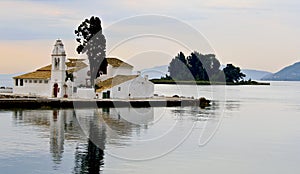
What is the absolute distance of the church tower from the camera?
56.7 m

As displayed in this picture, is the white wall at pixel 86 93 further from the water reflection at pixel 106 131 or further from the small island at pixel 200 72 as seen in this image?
the small island at pixel 200 72

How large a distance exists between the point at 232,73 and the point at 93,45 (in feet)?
424

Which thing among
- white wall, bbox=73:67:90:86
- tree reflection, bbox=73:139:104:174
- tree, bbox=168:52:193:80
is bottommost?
tree reflection, bbox=73:139:104:174

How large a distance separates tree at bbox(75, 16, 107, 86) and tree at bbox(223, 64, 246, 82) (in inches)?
4842

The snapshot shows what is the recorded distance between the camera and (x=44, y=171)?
881 inches

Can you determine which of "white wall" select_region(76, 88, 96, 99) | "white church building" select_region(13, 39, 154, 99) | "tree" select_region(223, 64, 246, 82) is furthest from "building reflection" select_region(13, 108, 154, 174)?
"tree" select_region(223, 64, 246, 82)

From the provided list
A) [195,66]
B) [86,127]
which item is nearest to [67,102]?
[86,127]

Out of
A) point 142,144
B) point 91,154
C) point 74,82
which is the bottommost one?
point 91,154

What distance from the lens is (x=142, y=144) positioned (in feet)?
99.3

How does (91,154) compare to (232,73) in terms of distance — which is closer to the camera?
(91,154)

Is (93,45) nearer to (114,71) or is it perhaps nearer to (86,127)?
(114,71)

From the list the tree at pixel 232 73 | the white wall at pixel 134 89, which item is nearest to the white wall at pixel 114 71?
the white wall at pixel 134 89

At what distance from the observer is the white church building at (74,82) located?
56.9m

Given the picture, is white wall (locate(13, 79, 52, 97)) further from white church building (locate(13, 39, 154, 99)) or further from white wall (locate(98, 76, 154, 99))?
white wall (locate(98, 76, 154, 99))
